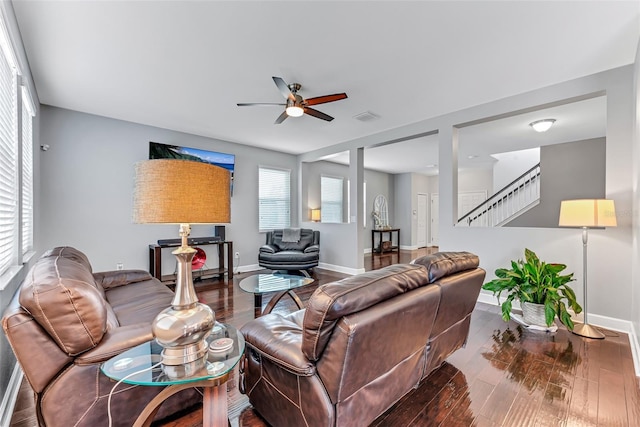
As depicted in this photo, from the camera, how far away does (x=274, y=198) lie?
6129mm

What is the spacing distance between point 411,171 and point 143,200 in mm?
8354

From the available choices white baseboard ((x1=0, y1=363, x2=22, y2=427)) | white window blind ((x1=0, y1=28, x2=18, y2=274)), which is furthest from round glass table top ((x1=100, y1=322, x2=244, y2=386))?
white window blind ((x1=0, y1=28, x2=18, y2=274))

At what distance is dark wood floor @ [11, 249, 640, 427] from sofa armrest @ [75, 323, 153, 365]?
0.60m

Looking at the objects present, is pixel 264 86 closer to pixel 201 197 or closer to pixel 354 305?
pixel 201 197

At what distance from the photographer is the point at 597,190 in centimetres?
497

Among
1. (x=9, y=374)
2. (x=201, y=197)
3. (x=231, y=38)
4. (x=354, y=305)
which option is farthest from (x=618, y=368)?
(x=9, y=374)

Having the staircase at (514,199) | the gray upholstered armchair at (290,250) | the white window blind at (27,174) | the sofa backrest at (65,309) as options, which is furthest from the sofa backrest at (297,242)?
the sofa backrest at (65,309)

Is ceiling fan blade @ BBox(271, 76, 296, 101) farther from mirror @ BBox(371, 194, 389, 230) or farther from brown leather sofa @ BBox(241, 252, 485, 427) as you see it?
mirror @ BBox(371, 194, 389, 230)

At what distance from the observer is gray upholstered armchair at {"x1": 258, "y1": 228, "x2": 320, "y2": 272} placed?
16.1ft

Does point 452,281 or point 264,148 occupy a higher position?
point 264,148

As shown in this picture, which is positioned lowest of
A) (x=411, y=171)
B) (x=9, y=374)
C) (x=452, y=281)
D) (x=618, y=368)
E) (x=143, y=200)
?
(x=618, y=368)

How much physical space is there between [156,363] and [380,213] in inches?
312

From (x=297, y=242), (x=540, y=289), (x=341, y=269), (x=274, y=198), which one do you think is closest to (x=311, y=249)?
(x=297, y=242)

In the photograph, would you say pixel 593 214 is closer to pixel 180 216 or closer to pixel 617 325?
pixel 617 325
